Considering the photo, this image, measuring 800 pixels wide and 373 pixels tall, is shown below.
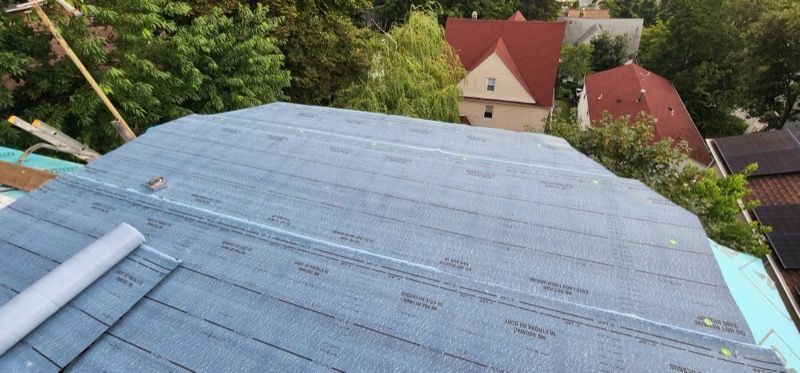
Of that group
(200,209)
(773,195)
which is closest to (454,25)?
(773,195)

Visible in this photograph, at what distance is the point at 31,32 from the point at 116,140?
2163 millimetres

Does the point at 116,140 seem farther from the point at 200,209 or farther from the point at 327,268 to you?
the point at 327,268

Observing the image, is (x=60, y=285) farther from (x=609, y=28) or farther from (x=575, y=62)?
(x=609, y=28)

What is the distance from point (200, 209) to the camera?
3.13 m

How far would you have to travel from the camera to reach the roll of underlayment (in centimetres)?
201

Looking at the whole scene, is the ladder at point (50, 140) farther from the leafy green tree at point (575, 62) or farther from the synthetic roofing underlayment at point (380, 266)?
the leafy green tree at point (575, 62)

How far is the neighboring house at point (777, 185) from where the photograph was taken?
7336mm

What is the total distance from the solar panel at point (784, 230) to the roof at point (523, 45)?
444 inches

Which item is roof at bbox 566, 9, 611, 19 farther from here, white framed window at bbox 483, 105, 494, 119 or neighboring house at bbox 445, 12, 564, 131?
white framed window at bbox 483, 105, 494, 119

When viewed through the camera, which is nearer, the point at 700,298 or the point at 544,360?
the point at 544,360

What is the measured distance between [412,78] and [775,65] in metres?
17.6

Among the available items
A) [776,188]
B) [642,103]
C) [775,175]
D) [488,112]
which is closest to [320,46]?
[488,112]

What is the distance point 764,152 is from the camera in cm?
1034

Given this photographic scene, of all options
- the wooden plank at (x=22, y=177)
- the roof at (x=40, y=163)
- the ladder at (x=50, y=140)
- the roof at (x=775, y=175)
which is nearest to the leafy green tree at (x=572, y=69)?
the roof at (x=775, y=175)
